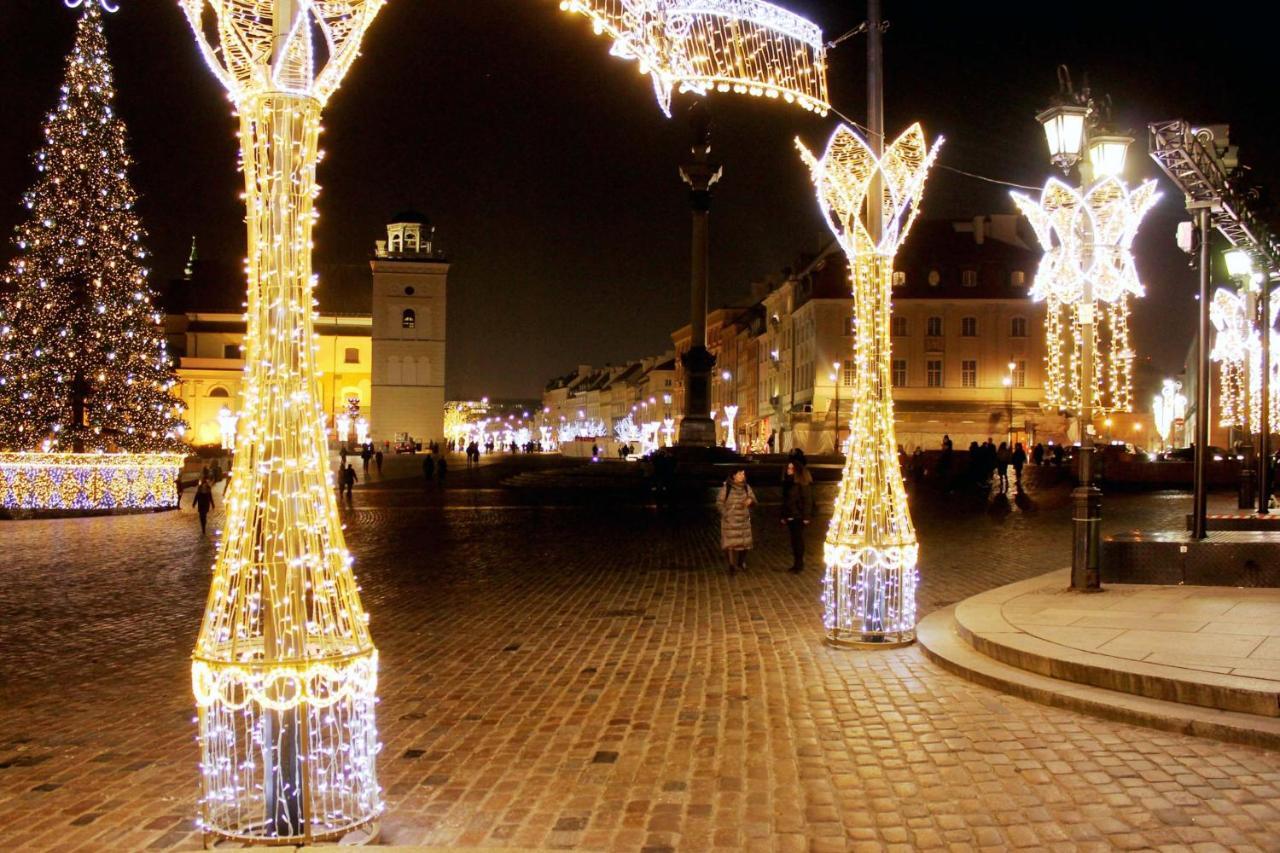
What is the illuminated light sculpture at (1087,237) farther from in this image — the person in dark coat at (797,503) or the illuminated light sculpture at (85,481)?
the illuminated light sculpture at (85,481)

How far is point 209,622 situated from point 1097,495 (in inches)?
363

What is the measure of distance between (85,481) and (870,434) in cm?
2466

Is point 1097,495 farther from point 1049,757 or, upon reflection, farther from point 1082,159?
point 1049,757

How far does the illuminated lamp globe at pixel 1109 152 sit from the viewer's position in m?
Result: 12.1

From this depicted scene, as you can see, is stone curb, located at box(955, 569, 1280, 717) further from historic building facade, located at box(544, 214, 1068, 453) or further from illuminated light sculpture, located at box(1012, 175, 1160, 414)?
historic building facade, located at box(544, 214, 1068, 453)

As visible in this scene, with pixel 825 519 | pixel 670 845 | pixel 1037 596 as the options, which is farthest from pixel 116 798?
pixel 825 519

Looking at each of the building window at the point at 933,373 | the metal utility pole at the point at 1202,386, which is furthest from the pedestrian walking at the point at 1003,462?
the building window at the point at 933,373

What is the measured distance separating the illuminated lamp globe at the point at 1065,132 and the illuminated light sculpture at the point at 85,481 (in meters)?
25.3

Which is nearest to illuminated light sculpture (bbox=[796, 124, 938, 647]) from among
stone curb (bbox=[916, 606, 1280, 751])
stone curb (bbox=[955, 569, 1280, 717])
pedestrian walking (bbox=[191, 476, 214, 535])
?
stone curb (bbox=[916, 606, 1280, 751])

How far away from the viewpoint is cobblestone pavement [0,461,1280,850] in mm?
5215

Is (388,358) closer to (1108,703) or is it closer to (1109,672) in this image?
(1109,672)

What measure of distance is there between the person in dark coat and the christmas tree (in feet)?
71.0

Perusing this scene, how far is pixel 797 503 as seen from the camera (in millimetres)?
14867

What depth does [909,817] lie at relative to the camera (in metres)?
5.34
